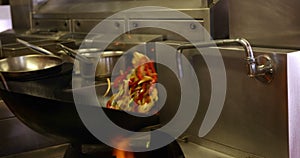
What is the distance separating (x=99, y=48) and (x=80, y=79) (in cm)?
41

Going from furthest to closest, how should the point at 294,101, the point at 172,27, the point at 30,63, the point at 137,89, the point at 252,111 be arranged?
1. the point at 30,63
2. the point at 172,27
3. the point at 137,89
4. the point at 252,111
5. the point at 294,101

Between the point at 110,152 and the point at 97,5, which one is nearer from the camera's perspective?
the point at 110,152

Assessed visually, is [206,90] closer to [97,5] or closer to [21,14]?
[97,5]

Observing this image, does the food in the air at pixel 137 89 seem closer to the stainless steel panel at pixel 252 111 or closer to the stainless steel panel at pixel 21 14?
the stainless steel panel at pixel 252 111

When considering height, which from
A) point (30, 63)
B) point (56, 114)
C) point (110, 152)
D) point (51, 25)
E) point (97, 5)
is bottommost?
point (110, 152)

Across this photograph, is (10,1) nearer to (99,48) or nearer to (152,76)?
(99,48)

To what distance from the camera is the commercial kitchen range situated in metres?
1.38

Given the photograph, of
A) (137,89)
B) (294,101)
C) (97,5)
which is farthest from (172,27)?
(97,5)

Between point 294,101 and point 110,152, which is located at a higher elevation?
point 294,101

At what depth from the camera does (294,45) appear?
1.43 m

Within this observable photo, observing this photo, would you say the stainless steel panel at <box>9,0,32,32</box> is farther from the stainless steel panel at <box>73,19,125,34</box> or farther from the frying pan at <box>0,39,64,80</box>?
the frying pan at <box>0,39,64,80</box>

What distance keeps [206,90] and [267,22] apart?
1.11ft

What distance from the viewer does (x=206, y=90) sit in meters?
1.63

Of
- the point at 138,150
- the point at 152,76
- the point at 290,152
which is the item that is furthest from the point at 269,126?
the point at 152,76
